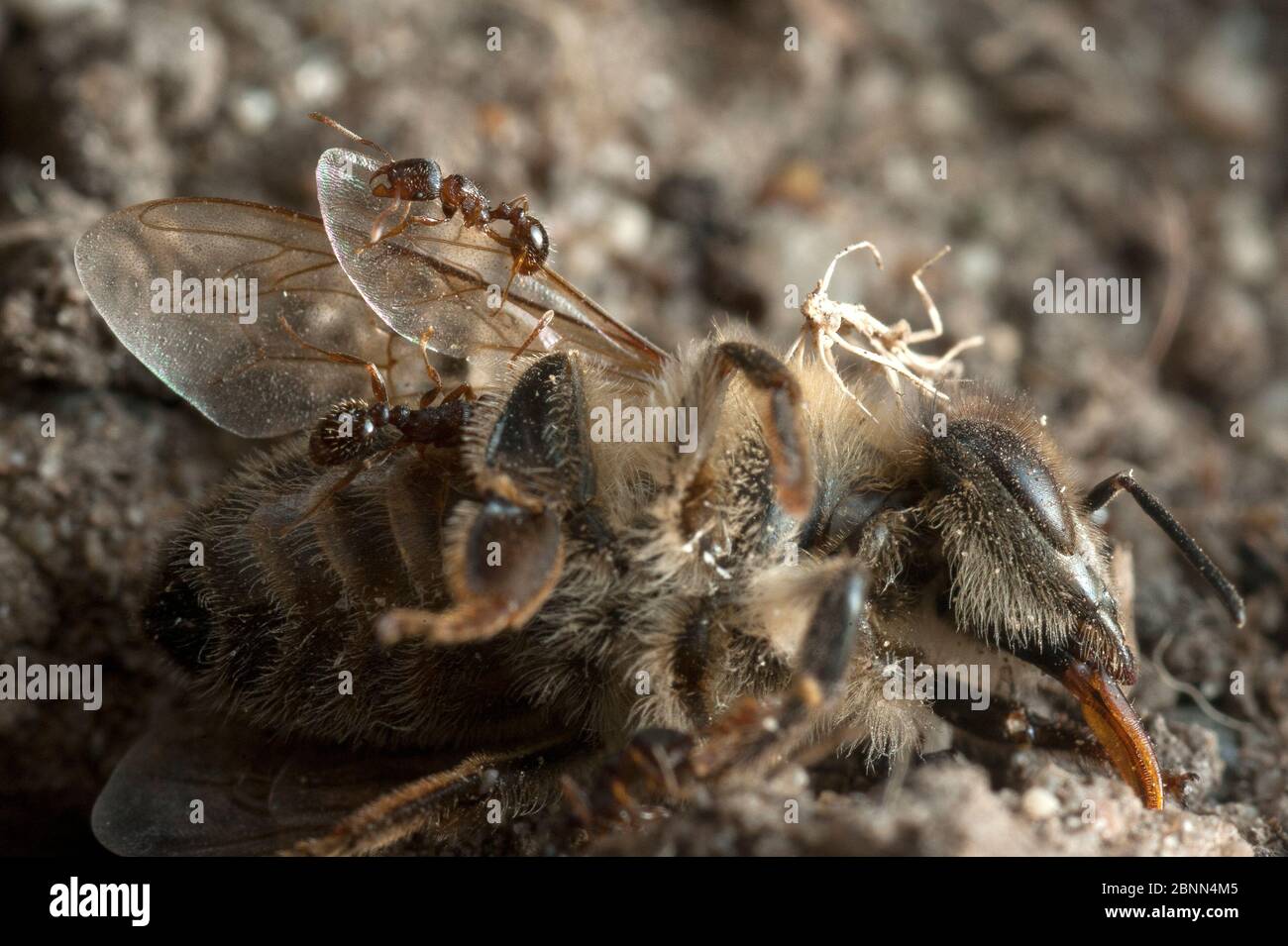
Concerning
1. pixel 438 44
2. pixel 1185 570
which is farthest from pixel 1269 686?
pixel 438 44

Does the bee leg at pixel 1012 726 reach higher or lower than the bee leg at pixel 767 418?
lower

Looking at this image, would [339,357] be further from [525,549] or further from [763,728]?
[763,728]

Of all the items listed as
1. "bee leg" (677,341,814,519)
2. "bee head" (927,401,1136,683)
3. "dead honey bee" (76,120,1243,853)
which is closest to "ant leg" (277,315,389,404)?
"dead honey bee" (76,120,1243,853)

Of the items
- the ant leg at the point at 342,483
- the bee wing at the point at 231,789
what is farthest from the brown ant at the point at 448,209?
the bee wing at the point at 231,789

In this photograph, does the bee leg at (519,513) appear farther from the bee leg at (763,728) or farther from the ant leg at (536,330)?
the bee leg at (763,728)

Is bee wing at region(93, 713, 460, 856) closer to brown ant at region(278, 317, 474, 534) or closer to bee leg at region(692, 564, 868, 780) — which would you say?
brown ant at region(278, 317, 474, 534)

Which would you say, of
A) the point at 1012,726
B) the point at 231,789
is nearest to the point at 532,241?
the point at 231,789
